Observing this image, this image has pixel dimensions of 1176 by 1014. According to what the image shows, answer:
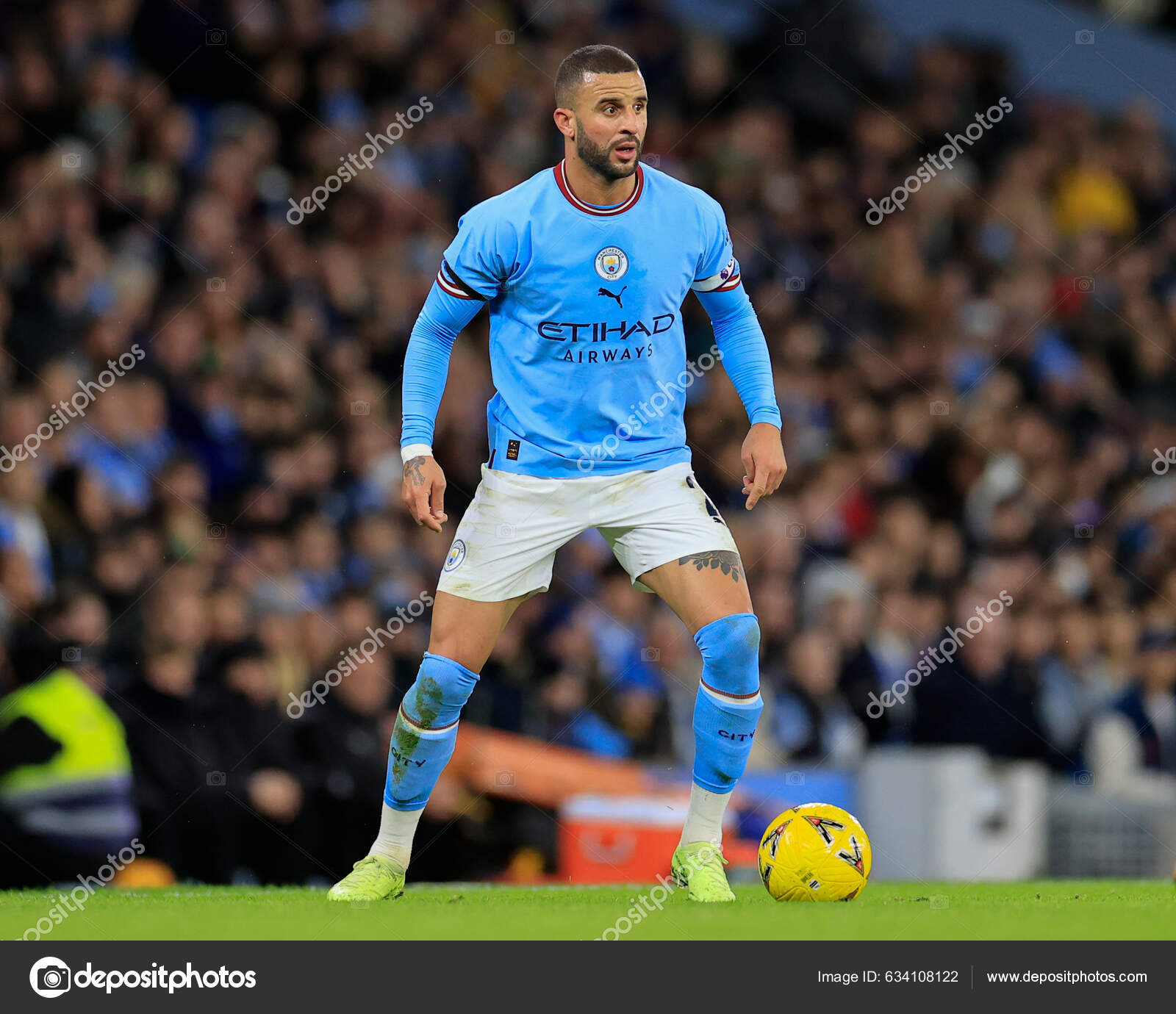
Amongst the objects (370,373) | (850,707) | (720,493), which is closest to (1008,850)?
(850,707)

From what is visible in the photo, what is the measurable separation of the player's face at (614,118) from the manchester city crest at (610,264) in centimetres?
28

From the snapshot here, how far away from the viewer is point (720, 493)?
12.9 meters

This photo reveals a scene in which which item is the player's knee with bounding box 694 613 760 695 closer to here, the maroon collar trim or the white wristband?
the white wristband

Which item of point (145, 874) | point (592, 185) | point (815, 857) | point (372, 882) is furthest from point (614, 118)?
point (145, 874)

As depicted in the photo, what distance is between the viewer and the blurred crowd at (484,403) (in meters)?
9.78

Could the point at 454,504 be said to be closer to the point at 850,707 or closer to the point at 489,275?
the point at 850,707

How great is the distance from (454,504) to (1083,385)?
687 cm

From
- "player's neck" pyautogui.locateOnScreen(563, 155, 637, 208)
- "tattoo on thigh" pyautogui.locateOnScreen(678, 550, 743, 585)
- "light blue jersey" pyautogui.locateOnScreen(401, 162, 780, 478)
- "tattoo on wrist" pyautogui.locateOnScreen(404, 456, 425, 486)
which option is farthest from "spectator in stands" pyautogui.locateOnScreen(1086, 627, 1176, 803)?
"tattoo on wrist" pyautogui.locateOnScreen(404, 456, 425, 486)

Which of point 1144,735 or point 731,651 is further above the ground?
point 731,651

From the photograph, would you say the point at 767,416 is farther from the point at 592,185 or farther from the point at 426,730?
the point at 426,730

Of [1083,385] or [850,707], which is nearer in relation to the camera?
[850,707]

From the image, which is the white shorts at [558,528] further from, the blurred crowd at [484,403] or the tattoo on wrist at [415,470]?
the blurred crowd at [484,403]
